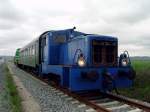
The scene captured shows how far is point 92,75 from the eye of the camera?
32.6 feet

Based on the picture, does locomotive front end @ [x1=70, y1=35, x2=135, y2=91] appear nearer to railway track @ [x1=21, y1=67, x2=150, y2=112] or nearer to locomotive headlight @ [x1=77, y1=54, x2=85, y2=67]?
locomotive headlight @ [x1=77, y1=54, x2=85, y2=67]

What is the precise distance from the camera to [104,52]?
1124 cm

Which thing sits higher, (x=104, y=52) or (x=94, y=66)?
(x=104, y=52)

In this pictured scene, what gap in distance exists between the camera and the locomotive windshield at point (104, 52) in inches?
437

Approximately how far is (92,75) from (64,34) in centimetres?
441

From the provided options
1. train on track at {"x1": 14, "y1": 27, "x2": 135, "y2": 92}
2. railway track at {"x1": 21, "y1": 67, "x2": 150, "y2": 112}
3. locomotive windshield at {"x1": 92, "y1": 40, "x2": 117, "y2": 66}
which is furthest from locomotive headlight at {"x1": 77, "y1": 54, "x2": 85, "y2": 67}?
railway track at {"x1": 21, "y1": 67, "x2": 150, "y2": 112}

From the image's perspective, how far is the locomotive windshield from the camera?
1109 cm

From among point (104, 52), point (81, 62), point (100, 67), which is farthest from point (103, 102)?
point (104, 52)

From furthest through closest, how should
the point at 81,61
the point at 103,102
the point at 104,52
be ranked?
the point at 104,52
the point at 81,61
the point at 103,102

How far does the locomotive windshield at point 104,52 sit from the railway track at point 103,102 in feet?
4.28

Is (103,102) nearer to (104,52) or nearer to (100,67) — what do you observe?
(100,67)

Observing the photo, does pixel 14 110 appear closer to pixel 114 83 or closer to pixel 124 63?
pixel 114 83

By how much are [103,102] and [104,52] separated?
2243 mm

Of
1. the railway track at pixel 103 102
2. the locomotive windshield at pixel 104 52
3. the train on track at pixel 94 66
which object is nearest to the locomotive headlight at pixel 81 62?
the train on track at pixel 94 66
